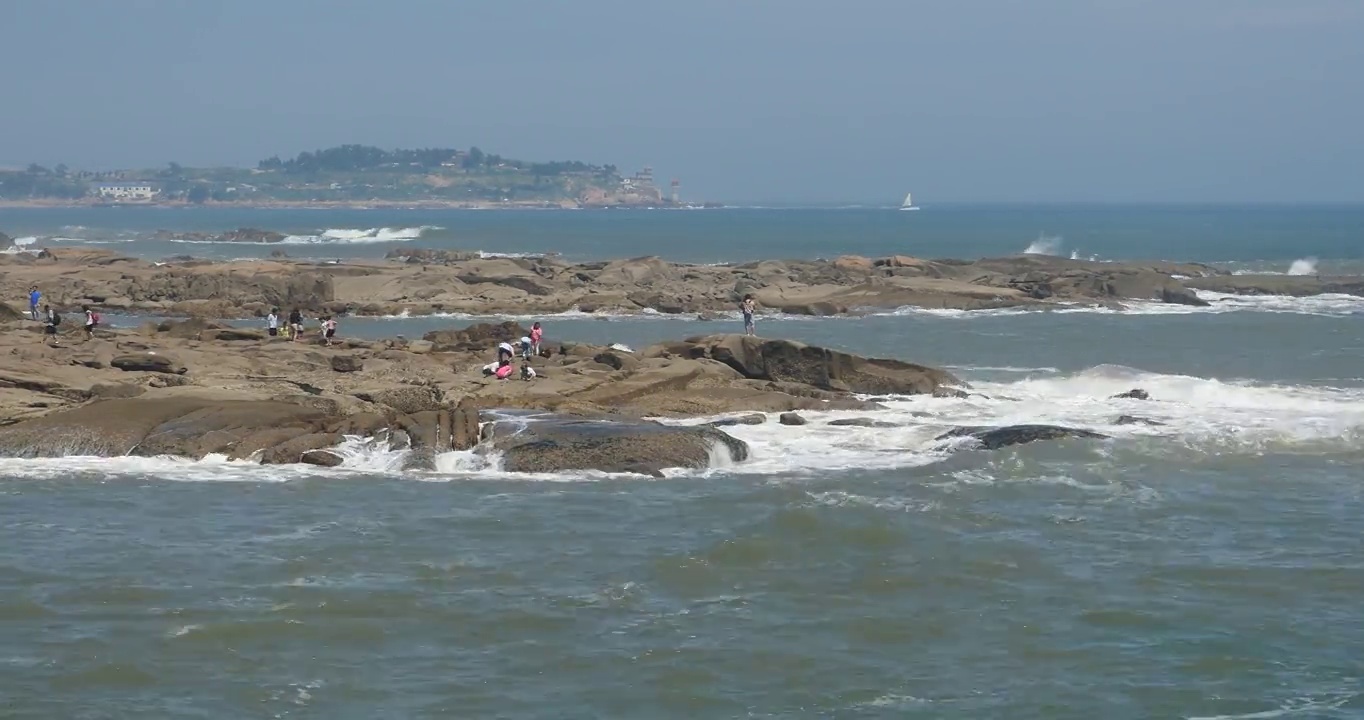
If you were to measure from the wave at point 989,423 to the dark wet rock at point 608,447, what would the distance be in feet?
0.81

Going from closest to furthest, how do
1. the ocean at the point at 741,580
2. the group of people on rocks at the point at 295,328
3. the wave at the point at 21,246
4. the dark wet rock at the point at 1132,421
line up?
the ocean at the point at 741,580, the dark wet rock at the point at 1132,421, the group of people on rocks at the point at 295,328, the wave at the point at 21,246

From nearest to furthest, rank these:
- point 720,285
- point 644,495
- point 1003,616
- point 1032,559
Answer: point 1003,616, point 1032,559, point 644,495, point 720,285

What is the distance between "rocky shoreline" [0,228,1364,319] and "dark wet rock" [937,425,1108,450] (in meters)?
29.7

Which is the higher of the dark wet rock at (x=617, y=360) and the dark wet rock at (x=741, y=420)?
the dark wet rock at (x=617, y=360)

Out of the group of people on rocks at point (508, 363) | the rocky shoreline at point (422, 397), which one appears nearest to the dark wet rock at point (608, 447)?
the rocky shoreline at point (422, 397)

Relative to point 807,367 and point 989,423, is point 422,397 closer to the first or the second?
point 807,367

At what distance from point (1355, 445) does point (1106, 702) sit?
1539 cm

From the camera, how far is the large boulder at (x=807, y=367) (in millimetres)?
32344

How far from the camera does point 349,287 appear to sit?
61.8m

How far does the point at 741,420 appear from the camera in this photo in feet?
94.3

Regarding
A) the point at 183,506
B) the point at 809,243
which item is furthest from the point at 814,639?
the point at 809,243

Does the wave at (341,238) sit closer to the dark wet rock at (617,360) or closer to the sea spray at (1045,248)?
the sea spray at (1045,248)

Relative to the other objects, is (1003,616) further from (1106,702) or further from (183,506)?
(183,506)

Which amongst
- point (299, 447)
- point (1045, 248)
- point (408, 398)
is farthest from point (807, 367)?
point (1045, 248)
